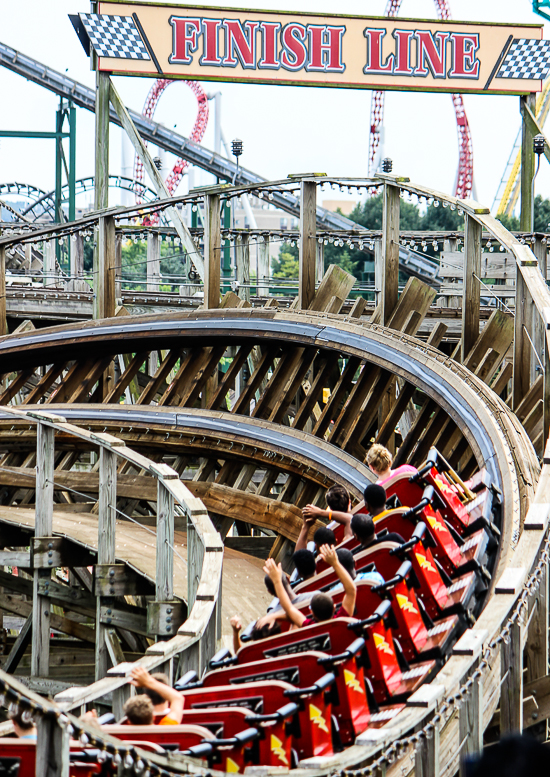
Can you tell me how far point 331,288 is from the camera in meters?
11.0

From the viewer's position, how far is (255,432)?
31.7 ft

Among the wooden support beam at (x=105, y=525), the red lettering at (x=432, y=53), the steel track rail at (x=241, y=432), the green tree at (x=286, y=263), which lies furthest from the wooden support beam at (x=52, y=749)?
the green tree at (x=286, y=263)

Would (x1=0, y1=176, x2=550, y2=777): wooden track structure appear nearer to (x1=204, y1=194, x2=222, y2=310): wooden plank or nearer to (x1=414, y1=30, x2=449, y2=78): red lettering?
(x1=204, y1=194, x2=222, y2=310): wooden plank

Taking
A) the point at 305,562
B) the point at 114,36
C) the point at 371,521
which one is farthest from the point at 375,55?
the point at 371,521

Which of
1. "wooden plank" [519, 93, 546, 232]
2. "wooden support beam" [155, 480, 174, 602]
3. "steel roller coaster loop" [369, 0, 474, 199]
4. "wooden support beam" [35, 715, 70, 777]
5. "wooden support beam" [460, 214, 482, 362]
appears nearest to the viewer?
"wooden support beam" [35, 715, 70, 777]

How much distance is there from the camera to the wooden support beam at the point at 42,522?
26.6 feet

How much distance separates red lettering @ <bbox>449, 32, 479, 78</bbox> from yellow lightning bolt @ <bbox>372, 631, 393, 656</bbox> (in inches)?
484

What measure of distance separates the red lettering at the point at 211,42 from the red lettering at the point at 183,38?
0.40ft

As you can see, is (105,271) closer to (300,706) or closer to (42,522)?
(42,522)

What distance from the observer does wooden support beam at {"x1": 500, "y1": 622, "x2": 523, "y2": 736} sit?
356 centimetres

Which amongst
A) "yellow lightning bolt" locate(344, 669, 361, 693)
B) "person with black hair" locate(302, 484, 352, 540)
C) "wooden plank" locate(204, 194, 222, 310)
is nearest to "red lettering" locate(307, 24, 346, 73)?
"wooden plank" locate(204, 194, 222, 310)

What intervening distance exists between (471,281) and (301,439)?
6.48 ft

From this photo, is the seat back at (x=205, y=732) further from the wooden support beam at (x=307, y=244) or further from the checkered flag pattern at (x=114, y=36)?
the checkered flag pattern at (x=114, y=36)

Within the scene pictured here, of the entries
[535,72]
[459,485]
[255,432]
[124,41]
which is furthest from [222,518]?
[535,72]
